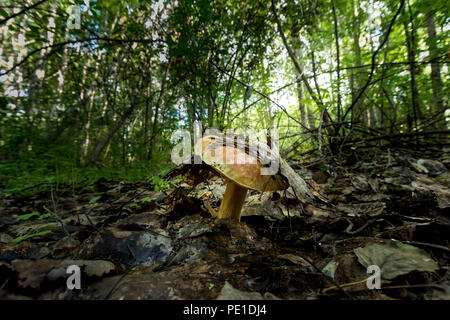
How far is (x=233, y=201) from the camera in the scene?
66.1 inches

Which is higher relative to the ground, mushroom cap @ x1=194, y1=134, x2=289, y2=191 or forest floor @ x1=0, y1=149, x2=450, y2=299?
mushroom cap @ x1=194, y1=134, x2=289, y2=191

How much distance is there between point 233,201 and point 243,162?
1.67ft

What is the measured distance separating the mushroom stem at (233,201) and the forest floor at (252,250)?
123mm

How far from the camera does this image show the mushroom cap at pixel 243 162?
127 cm

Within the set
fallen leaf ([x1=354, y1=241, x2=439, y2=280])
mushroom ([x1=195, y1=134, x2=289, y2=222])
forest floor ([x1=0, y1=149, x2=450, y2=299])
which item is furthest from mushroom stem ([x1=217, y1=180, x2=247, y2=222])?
fallen leaf ([x1=354, y1=241, x2=439, y2=280])

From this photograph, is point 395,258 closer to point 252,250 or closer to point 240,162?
point 252,250

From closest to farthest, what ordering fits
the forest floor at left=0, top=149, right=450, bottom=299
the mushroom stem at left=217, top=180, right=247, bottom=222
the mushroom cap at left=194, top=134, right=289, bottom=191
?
the forest floor at left=0, top=149, right=450, bottom=299, the mushroom cap at left=194, top=134, right=289, bottom=191, the mushroom stem at left=217, top=180, right=247, bottom=222

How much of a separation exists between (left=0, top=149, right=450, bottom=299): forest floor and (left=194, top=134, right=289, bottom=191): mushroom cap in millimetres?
459

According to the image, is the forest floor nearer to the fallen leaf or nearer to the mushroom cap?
the fallen leaf

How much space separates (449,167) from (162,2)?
646cm

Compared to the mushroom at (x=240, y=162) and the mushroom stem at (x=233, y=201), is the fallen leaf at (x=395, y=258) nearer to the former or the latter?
the mushroom at (x=240, y=162)

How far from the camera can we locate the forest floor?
920 mm

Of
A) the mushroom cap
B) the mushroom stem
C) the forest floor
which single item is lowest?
the forest floor
